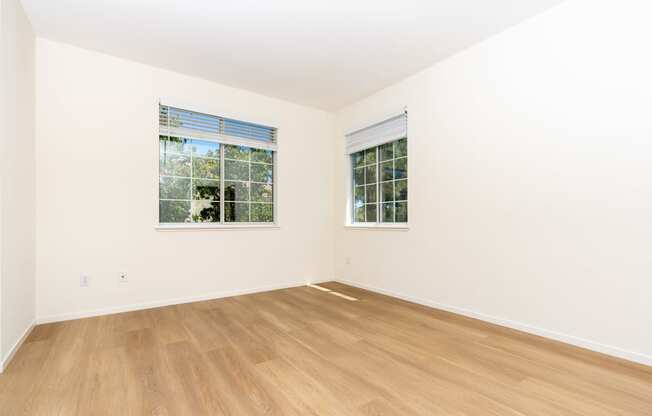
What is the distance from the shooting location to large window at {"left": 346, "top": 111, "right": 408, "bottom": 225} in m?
3.95

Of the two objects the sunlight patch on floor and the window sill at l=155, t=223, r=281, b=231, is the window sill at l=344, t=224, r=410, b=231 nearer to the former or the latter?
the sunlight patch on floor

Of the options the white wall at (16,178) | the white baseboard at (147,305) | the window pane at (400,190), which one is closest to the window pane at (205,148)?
the white wall at (16,178)

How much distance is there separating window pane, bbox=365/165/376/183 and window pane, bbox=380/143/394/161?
22 centimetres

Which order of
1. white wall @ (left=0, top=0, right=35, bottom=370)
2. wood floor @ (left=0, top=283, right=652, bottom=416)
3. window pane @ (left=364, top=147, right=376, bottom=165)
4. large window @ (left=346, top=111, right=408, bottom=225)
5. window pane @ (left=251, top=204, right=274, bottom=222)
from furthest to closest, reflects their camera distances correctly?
window pane @ (left=364, top=147, right=376, bottom=165), window pane @ (left=251, top=204, right=274, bottom=222), large window @ (left=346, top=111, right=408, bottom=225), white wall @ (left=0, top=0, right=35, bottom=370), wood floor @ (left=0, top=283, right=652, bottom=416)

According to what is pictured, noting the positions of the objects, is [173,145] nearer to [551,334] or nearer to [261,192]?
[261,192]

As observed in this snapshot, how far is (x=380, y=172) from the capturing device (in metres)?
4.33

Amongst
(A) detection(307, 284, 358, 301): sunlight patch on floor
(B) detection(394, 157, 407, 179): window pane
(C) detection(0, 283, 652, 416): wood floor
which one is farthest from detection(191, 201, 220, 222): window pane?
(B) detection(394, 157, 407, 179): window pane

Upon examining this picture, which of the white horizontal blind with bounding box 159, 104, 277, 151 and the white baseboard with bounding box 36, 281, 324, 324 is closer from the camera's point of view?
the white baseboard with bounding box 36, 281, 324, 324

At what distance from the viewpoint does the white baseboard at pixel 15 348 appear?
2021 mm

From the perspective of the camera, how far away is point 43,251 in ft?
9.70

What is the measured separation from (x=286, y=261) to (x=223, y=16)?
3023 millimetres

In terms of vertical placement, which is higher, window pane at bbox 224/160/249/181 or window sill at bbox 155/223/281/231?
window pane at bbox 224/160/249/181

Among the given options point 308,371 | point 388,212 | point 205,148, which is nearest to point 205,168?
point 205,148

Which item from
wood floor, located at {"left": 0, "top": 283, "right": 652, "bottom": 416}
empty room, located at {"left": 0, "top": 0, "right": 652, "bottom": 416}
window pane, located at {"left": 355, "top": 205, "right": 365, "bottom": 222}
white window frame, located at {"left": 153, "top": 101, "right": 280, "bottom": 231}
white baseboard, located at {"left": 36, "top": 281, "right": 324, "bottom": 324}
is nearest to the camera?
wood floor, located at {"left": 0, "top": 283, "right": 652, "bottom": 416}
